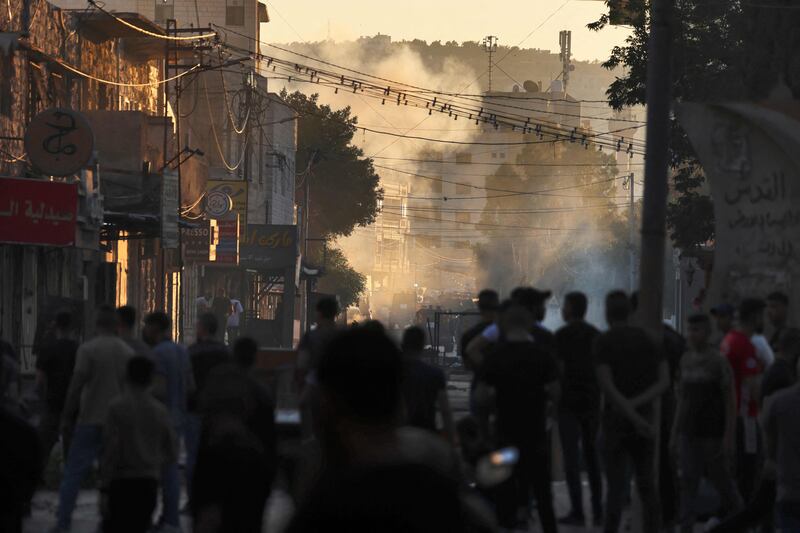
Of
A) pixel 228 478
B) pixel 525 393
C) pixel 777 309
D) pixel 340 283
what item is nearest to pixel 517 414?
pixel 525 393

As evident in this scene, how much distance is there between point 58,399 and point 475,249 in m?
151

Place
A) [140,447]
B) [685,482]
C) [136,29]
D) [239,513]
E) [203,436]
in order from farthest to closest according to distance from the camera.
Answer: [136,29] < [685,482] < [140,447] < [203,436] < [239,513]

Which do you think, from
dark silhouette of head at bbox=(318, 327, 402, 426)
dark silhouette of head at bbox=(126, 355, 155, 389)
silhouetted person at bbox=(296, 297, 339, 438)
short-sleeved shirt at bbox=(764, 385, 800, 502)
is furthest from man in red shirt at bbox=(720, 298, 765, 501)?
dark silhouette of head at bbox=(318, 327, 402, 426)

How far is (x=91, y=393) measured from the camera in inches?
450

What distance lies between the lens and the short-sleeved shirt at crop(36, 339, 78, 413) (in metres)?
12.7

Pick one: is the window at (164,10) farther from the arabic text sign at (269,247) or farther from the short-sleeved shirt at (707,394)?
the short-sleeved shirt at (707,394)

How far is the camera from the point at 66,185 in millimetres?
26391

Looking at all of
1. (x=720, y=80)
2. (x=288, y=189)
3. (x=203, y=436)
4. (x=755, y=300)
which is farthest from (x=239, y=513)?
(x=288, y=189)

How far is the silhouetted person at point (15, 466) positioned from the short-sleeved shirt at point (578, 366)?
6.81 metres

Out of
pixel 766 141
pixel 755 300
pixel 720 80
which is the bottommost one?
pixel 755 300

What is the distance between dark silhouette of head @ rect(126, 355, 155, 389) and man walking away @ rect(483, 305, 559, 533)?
2.29m

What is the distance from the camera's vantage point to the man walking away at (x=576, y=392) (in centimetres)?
1207

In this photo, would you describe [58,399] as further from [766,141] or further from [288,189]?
[288,189]

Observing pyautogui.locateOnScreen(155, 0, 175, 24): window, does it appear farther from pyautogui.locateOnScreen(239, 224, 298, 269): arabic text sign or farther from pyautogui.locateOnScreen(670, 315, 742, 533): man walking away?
pyautogui.locateOnScreen(670, 315, 742, 533): man walking away
